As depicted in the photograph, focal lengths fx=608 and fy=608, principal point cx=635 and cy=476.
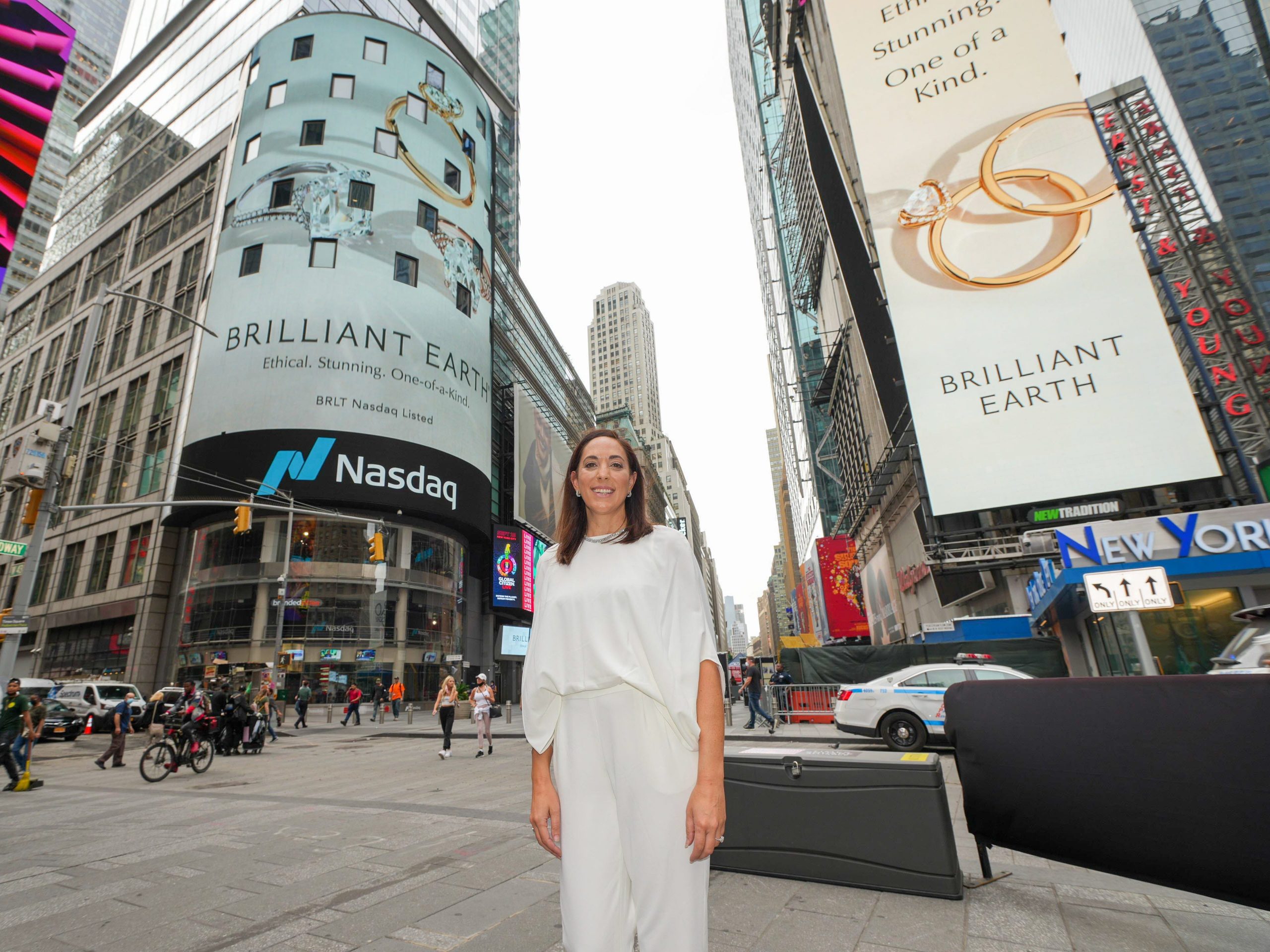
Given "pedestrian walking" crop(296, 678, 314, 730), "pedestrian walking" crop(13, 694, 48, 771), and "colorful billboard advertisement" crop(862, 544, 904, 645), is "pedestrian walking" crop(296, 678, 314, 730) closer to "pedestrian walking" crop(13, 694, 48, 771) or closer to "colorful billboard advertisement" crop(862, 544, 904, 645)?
"pedestrian walking" crop(13, 694, 48, 771)

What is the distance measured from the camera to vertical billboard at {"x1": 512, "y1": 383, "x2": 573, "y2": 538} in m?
45.6

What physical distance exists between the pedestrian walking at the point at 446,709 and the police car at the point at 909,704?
8783 millimetres

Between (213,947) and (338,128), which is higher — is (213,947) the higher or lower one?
the lower one

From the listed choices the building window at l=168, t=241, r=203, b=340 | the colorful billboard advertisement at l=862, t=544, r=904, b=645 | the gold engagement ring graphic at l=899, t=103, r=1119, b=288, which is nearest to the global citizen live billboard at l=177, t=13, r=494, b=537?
the building window at l=168, t=241, r=203, b=340

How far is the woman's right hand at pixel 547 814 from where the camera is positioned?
6.06 feet

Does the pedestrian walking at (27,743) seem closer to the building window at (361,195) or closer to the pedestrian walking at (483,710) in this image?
the pedestrian walking at (483,710)

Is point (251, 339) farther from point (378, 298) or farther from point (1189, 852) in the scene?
point (1189, 852)

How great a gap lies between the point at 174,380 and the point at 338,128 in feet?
62.6

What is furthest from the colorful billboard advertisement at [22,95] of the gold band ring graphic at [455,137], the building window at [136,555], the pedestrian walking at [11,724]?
the building window at [136,555]

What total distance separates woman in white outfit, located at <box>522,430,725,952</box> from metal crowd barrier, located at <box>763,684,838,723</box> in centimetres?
1821

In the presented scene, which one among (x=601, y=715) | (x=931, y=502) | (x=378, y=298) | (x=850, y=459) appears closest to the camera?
(x=601, y=715)

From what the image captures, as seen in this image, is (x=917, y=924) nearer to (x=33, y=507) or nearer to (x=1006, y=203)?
(x=33, y=507)

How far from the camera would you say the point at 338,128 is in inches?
1449

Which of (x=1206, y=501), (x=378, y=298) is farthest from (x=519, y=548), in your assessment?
(x=1206, y=501)
